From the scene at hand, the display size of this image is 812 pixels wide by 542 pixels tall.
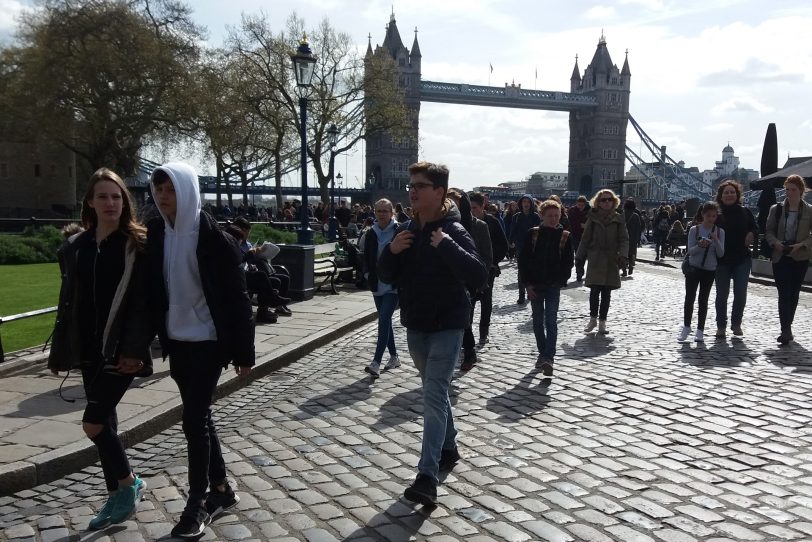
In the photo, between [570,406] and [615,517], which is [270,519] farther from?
[570,406]

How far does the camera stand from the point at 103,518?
3.61 m

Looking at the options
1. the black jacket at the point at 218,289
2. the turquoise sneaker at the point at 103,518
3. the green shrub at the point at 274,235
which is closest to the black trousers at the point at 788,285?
the black jacket at the point at 218,289

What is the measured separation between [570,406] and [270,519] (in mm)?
2913

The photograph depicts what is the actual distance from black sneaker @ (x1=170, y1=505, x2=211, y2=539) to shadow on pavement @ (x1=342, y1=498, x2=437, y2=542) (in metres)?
0.68

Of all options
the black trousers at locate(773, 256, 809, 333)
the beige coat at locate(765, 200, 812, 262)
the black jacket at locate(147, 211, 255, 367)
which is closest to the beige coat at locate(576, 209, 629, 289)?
the beige coat at locate(765, 200, 812, 262)

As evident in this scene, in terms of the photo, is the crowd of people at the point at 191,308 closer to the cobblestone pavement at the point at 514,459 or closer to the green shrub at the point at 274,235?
the cobblestone pavement at the point at 514,459

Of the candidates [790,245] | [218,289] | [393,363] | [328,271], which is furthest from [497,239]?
[328,271]

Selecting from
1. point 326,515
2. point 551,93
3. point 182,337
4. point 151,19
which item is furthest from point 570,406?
point 551,93

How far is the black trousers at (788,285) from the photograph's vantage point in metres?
8.53

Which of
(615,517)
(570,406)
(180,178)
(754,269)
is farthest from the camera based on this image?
(754,269)

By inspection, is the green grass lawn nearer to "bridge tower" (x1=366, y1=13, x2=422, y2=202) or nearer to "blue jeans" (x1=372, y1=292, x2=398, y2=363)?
"blue jeans" (x1=372, y1=292, x2=398, y2=363)

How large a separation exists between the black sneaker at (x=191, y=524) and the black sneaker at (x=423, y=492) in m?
1.00

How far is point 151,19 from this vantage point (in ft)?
115

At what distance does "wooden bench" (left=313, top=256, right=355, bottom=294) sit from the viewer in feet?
43.6
